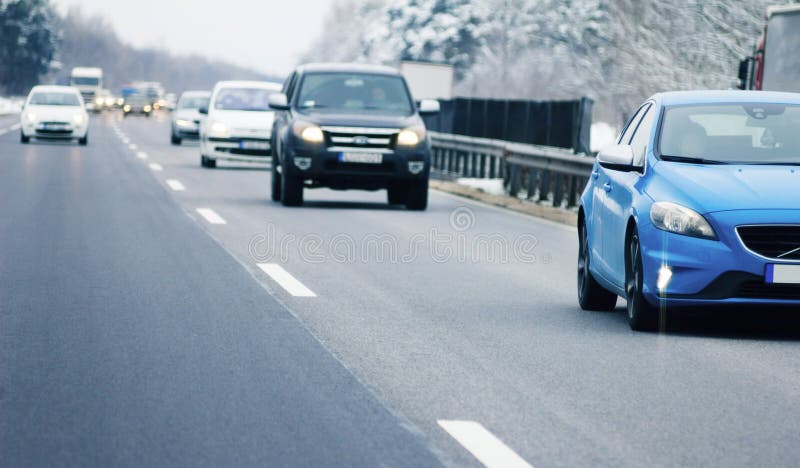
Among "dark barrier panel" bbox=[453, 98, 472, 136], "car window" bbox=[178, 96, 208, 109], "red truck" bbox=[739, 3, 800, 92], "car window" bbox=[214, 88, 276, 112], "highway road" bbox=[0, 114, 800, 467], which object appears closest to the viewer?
"highway road" bbox=[0, 114, 800, 467]

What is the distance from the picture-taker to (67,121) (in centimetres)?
3981

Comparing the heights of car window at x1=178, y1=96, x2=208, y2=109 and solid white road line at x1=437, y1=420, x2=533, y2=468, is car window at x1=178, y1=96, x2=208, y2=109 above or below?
below

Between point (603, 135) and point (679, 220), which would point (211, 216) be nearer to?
point (679, 220)

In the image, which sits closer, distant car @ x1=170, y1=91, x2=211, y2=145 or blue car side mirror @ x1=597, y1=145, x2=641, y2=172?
blue car side mirror @ x1=597, y1=145, x2=641, y2=172

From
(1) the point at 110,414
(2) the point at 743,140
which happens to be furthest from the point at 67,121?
(1) the point at 110,414

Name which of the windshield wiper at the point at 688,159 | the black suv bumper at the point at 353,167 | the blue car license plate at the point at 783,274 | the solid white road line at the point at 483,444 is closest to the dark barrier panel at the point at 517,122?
the black suv bumper at the point at 353,167

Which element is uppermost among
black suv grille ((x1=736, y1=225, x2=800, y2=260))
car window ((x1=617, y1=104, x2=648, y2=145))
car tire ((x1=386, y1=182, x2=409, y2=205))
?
car window ((x1=617, y1=104, x2=648, y2=145))

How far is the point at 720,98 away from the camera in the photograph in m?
9.95

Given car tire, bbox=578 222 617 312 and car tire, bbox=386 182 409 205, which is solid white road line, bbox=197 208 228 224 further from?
car tire, bbox=578 222 617 312

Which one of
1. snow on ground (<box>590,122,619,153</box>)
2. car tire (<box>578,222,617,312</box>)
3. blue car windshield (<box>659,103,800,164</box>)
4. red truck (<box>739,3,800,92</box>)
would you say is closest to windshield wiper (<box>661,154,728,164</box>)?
blue car windshield (<box>659,103,800,164</box>)

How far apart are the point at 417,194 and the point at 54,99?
22.0m

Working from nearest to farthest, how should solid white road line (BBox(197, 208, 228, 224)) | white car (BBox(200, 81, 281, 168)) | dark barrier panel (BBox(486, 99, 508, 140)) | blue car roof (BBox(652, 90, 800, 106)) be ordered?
blue car roof (BBox(652, 90, 800, 106)), solid white road line (BBox(197, 208, 228, 224)), white car (BBox(200, 81, 281, 168)), dark barrier panel (BBox(486, 99, 508, 140))

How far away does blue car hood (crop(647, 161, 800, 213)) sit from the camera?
8.73 meters

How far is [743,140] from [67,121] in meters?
31.9
